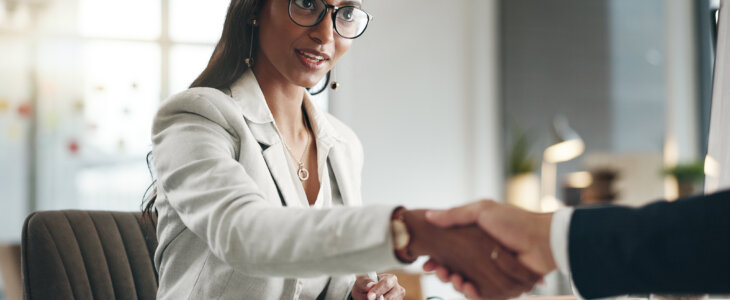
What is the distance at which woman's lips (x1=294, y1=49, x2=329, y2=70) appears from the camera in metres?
1.33

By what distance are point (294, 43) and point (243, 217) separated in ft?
1.67

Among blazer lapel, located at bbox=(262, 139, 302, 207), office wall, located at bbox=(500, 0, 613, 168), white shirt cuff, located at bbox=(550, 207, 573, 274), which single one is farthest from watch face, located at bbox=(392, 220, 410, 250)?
office wall, located at bbox=(500, 0, 613, 168)

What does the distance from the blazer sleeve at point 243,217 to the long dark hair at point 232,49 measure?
203 mm

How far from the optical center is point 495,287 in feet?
3.15

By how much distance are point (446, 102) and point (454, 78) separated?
203 mm

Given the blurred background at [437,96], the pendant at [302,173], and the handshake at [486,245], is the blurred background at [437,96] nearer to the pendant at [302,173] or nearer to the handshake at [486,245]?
the pendant at [302,173]

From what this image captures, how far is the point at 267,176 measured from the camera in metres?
1.21

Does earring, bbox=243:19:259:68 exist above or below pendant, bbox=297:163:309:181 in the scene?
above

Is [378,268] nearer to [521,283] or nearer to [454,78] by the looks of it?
[521,283]

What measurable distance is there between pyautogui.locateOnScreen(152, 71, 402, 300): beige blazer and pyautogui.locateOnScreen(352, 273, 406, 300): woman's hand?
0.09ft

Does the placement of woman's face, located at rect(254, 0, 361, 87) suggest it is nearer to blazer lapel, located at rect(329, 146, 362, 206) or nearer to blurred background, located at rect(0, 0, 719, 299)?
blazer lapel, located at rect(329, 146, 362, 206)

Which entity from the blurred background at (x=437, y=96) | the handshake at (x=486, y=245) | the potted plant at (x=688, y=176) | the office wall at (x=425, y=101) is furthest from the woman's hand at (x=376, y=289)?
the office wall at (x=425, y=101)

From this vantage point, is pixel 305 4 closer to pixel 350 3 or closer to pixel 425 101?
pixel 350 3

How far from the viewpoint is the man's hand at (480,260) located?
36.7 inches
